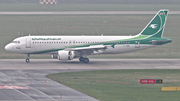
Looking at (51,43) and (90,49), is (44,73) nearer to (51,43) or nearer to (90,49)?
(51,43)

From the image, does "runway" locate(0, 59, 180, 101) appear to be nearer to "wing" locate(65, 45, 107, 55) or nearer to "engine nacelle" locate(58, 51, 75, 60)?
"engine nacelle" locate(58, 51, 75, 60)

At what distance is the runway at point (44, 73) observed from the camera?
103 ft

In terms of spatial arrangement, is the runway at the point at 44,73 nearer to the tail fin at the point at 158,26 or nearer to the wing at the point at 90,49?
the wing at the point at 90,49

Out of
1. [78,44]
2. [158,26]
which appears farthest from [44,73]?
[158,26]

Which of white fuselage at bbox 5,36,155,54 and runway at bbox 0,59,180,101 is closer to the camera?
runway at bbox 0,59,180,101

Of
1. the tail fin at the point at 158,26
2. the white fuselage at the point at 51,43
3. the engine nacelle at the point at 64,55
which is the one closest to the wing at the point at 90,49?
the white fuselage at the point at 51,43

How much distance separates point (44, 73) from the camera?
4356 cm

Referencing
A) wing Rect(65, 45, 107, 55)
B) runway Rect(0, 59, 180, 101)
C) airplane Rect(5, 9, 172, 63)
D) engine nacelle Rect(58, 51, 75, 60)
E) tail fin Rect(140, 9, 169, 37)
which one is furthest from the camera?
tail fin Rect(140, 9, 169, 37)

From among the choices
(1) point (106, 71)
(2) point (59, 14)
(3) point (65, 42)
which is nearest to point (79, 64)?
(3) point (65, 42)

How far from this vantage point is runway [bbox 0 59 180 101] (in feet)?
103

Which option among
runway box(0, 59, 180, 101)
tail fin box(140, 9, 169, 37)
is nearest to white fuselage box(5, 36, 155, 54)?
runway box(0, 59, 180, 101)

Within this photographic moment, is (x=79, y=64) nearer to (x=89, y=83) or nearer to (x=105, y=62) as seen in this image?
(x=105, y=62)

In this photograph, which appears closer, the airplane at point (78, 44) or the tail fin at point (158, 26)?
the airplane at point (78, 44)

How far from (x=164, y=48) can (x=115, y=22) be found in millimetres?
40378
